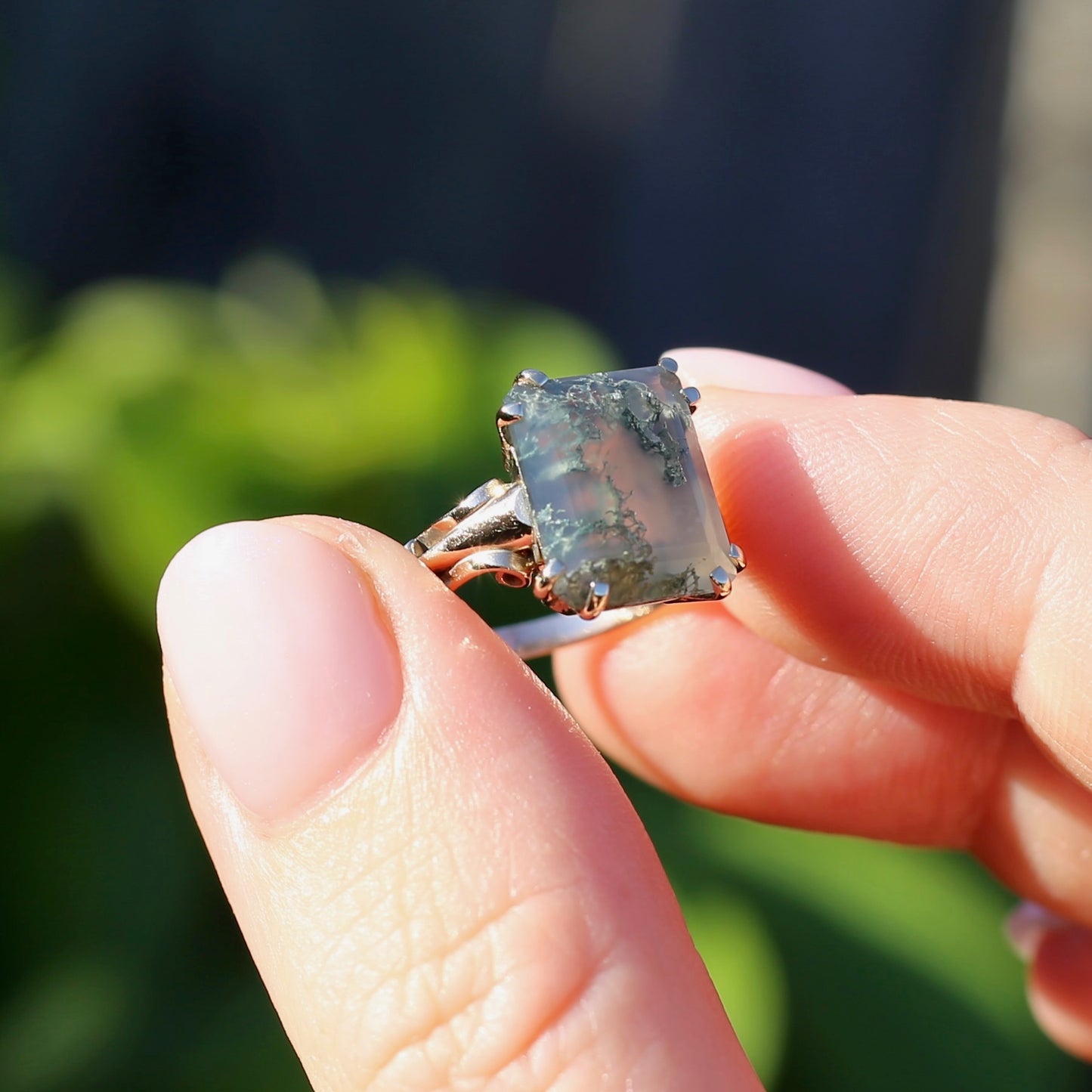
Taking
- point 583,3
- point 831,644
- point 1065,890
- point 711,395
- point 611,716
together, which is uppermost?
point 583,3

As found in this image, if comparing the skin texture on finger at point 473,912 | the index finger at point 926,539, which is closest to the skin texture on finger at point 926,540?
the index finger at point 926,539

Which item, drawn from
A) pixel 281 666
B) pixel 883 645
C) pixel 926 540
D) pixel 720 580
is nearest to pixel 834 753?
pixel 883 645

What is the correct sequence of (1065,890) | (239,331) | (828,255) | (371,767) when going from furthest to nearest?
(828,255) → (239,331) → (1065,890) → (371,767)

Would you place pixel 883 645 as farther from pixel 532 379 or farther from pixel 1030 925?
pixel 1030 925

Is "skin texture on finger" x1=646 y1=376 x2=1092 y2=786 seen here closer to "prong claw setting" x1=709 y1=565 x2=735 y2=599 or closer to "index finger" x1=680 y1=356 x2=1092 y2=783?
"index finger" x1=680 y1=356 x2=1092 y2=783

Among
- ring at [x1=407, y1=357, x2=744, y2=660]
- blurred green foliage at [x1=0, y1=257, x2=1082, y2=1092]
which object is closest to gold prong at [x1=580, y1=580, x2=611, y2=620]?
ring at [x1=407, y1=357, x2=744, y2=660]

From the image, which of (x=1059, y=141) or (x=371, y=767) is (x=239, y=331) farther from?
(x=1059, y=141)

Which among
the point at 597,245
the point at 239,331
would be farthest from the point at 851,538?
the point at 597,245
